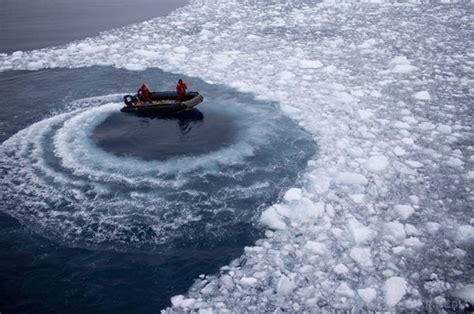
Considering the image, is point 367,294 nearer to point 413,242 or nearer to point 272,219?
point 413,242

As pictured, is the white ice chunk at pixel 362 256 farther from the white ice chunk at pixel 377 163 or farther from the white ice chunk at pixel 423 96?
the white ice chunk at pixel 423 96

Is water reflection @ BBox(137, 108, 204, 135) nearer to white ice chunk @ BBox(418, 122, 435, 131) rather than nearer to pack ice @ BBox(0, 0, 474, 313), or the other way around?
pack ice @ BBox(0, 0, 474, 313)

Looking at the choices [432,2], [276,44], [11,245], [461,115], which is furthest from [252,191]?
[432,2]

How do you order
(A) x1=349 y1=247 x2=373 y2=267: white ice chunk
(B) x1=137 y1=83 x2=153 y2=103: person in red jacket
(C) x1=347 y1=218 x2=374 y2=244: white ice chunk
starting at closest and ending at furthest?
(A) x1=349 y1=247 x2=373 y2=267: white ice chunk → (C) x1=347 y1=218 x2=374 y2=244: white ice chunk → (B) x1=137 y1=83 x2=153 y2=103: person in red jacket

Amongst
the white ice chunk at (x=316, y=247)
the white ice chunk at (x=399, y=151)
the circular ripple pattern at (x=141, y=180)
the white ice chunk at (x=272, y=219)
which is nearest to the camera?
the white ice chunk at (x=316, y=247)

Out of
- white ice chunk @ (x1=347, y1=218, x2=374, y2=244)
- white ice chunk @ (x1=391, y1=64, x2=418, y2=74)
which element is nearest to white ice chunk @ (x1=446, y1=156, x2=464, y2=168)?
white ice chunk @ (x1=347, y1=218, x2=374, y2=244)

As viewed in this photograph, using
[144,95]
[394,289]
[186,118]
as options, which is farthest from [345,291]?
[144,95]

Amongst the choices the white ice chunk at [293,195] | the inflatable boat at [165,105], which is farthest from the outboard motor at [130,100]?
the white ice chunk at [293,195]
